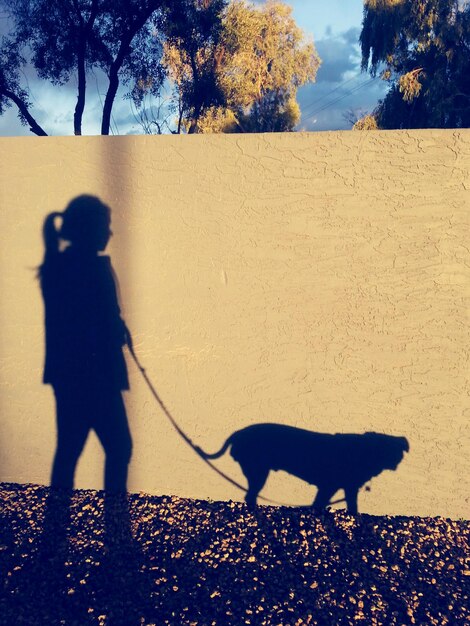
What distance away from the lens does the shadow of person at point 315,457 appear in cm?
320

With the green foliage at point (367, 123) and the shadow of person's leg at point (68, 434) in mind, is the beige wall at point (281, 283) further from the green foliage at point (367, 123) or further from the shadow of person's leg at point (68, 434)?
the green foliage at point (367, 123)

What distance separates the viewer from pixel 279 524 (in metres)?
3.14

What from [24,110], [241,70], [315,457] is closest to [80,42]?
[24,110]

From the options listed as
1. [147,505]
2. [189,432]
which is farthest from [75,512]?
[189,432]

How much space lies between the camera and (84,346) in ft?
11.0

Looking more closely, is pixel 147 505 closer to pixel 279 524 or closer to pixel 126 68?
pixel 279 524

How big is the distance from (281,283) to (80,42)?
13732 mm

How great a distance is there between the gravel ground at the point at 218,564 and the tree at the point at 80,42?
1381 centimetres

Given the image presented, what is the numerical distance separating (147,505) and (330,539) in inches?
51.6

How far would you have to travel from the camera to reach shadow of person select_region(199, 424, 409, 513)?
10.5 feet

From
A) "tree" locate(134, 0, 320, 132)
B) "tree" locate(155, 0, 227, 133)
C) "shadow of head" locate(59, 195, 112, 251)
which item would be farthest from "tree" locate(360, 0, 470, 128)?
"shadow of head" locate(59, 195, 112, 251)

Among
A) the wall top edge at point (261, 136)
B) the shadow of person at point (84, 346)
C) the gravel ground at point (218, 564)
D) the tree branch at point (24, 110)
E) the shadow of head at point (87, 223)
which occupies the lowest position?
the gravel ground at point (218, 564)

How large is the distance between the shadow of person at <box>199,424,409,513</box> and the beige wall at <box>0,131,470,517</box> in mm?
75

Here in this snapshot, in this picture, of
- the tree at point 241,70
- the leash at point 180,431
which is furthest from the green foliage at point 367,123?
the leash at point 180,431
